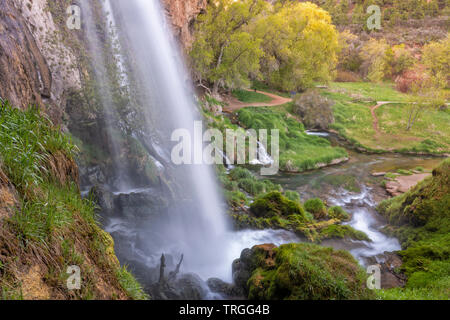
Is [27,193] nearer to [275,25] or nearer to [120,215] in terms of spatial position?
[120,215]

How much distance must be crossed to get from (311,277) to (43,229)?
3.92 m

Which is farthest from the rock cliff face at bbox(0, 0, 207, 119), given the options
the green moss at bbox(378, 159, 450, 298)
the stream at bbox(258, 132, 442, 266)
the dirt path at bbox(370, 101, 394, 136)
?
the dirt path at bbox(370, 101, 394, 136)

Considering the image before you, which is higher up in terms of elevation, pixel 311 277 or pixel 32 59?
pixel 32 59

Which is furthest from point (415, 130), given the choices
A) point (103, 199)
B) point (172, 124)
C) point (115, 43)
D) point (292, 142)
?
point (103, 199)

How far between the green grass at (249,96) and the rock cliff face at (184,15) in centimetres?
820

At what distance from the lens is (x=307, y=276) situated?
14.6 feet

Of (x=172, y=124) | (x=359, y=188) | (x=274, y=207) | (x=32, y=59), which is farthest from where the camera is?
(x=359, y=188)

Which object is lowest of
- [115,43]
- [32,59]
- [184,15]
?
[32,59]

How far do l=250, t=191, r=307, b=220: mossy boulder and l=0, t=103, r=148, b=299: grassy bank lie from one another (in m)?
6.50

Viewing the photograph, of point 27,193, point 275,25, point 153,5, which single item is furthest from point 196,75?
point 27,193

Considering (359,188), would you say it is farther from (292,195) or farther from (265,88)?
(265,88)

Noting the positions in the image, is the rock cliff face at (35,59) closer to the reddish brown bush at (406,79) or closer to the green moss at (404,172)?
the green moss at (404,172)

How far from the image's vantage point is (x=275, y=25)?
89.4 feet
